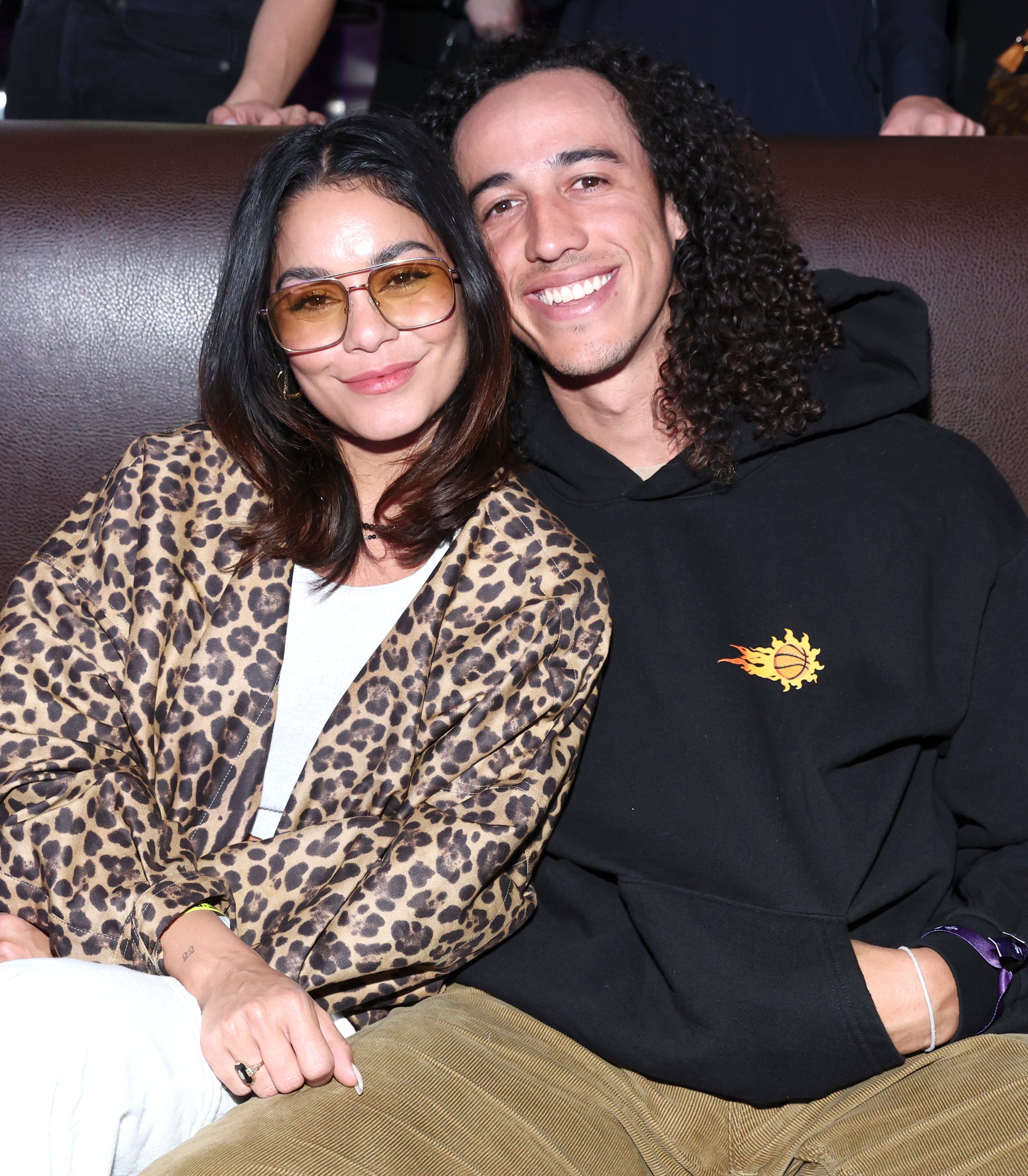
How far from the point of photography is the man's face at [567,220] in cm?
171

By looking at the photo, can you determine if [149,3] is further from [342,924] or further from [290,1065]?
[290,1065]

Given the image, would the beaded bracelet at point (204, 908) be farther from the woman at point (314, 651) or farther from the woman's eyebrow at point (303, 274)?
the woman's eyebrow at point (303, 274)

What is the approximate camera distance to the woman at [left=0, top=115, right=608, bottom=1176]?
1417 mm

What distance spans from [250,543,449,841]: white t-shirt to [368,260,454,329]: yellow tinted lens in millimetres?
282

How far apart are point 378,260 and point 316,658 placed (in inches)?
19.4

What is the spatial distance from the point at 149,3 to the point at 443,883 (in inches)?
65.6

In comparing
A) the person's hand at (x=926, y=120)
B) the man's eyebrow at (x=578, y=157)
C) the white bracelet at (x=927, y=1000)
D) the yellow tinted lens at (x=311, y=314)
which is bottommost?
the white bracelet at (x=927, y=1000)

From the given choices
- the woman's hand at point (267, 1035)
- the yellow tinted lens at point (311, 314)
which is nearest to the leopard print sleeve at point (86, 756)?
the woman's hand at point (267, 1035)

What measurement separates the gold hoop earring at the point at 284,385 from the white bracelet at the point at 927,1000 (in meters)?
1.04

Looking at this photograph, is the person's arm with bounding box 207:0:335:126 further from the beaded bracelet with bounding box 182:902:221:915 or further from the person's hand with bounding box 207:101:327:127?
the beaded bracelet with bounding box 182:902:221:915

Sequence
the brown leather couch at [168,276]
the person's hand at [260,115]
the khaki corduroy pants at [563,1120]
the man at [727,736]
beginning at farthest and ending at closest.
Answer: the person's hand at [260,115], the brown leather couch at [168,276], the man at [727,736], the khaki corduroy pants at [563,1120]

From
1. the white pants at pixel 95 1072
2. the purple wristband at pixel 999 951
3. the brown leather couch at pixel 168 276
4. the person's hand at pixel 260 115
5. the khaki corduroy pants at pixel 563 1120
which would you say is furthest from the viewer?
the person's hand at pixel 260 115

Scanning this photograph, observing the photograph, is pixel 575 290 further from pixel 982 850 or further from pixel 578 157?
pixel 982 850

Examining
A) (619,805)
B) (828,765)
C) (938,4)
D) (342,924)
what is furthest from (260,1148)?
(938,4)
